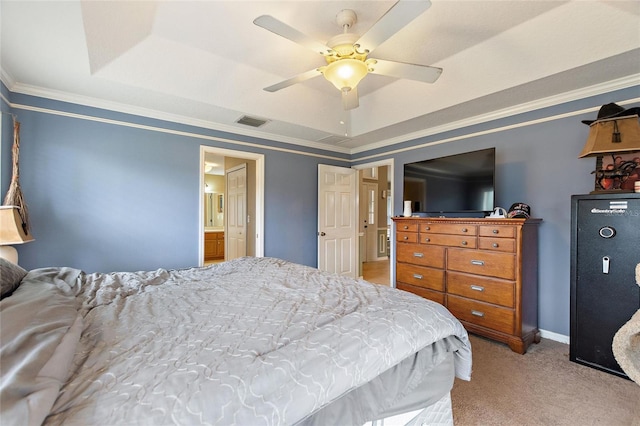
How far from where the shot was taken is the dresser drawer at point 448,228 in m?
2.81

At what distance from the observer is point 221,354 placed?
3.11 ft

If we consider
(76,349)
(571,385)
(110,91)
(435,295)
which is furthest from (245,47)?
(571,385)

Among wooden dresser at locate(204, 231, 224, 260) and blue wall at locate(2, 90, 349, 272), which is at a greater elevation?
blue wall at locate(2, 90, 349, 272)

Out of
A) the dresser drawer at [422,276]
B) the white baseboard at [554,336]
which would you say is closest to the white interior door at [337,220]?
the dresser drawer at [422,276]

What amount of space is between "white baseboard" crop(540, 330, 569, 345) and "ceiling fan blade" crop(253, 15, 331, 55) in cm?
331

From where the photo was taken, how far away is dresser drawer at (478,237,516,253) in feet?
8.33

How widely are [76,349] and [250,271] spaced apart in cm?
129

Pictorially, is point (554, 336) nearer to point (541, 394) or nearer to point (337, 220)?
point (541, 394)

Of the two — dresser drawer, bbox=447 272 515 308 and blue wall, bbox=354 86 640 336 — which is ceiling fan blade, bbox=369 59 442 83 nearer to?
blue wall, bbox=354 86 640 336

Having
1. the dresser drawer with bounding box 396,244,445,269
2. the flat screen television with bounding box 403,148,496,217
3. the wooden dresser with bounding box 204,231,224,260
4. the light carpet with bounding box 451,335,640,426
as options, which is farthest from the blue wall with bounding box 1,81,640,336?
the wooden dresser with bounding box 204,231,224,260

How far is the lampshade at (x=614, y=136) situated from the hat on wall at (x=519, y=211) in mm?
660

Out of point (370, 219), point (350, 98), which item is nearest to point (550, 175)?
point (350, 98)

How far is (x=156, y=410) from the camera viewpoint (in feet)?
2.31

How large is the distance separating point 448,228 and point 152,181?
11.0 feet
